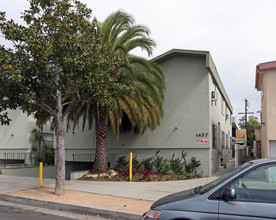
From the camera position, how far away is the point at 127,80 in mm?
13328

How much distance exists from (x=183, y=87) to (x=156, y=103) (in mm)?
2347

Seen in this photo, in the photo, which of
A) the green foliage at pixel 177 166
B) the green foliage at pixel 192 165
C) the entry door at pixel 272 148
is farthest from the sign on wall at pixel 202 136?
the entry door at pixel 272 148

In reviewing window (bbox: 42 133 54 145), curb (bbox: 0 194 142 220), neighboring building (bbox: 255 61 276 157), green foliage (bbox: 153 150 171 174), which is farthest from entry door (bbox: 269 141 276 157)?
window (bbox: 42 133 54 145)

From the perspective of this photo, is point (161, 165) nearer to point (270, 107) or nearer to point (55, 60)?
point (270, 107)

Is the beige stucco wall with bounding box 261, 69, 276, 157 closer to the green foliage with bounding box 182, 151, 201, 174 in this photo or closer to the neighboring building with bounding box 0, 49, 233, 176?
the neighboring building with bounding box 0, 49, 233, 176

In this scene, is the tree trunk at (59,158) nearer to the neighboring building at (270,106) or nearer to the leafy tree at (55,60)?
the leafy tree at (55,60)

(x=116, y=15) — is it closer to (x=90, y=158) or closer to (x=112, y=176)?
(x=112, y=176)

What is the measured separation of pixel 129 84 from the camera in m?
13.3

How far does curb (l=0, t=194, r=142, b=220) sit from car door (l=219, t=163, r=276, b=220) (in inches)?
137

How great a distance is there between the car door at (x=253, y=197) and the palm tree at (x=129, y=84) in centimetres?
914

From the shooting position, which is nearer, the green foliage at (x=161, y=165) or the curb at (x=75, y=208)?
the curb at (x=75, y=208)

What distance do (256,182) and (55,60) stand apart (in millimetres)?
7571

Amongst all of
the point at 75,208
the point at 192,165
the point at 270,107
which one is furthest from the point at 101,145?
the point at 270,107

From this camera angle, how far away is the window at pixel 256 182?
430 cm
